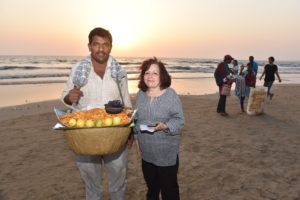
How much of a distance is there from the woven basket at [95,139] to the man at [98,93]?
58 cm

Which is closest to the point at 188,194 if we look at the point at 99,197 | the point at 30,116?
the point at 99,197

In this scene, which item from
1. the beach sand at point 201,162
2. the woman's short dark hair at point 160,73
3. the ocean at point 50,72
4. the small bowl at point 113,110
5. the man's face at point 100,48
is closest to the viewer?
the small bowl at point 113,110

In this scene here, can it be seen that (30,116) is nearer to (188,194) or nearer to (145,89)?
(188,194)

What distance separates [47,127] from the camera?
891 centimetres

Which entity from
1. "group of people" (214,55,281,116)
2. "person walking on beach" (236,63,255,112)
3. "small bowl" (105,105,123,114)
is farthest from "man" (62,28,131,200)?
"person walking on beach" (236,63,255,112)

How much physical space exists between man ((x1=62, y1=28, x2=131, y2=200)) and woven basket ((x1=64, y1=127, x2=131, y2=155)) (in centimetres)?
58

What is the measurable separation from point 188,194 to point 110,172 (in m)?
1.71

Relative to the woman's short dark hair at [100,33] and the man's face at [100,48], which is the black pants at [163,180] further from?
the woman's short dark hair at [100,33]

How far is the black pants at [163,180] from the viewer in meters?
3.28

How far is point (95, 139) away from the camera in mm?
2609

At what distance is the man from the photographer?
3172mm

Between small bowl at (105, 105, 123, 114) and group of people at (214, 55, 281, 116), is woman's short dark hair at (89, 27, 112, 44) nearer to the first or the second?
small bowl at (105, 105, 123, 114)

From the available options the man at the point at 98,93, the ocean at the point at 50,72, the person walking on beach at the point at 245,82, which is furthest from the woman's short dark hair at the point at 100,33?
the person walking on beach at the point at 245,82

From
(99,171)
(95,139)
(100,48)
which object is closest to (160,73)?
(100,48)
